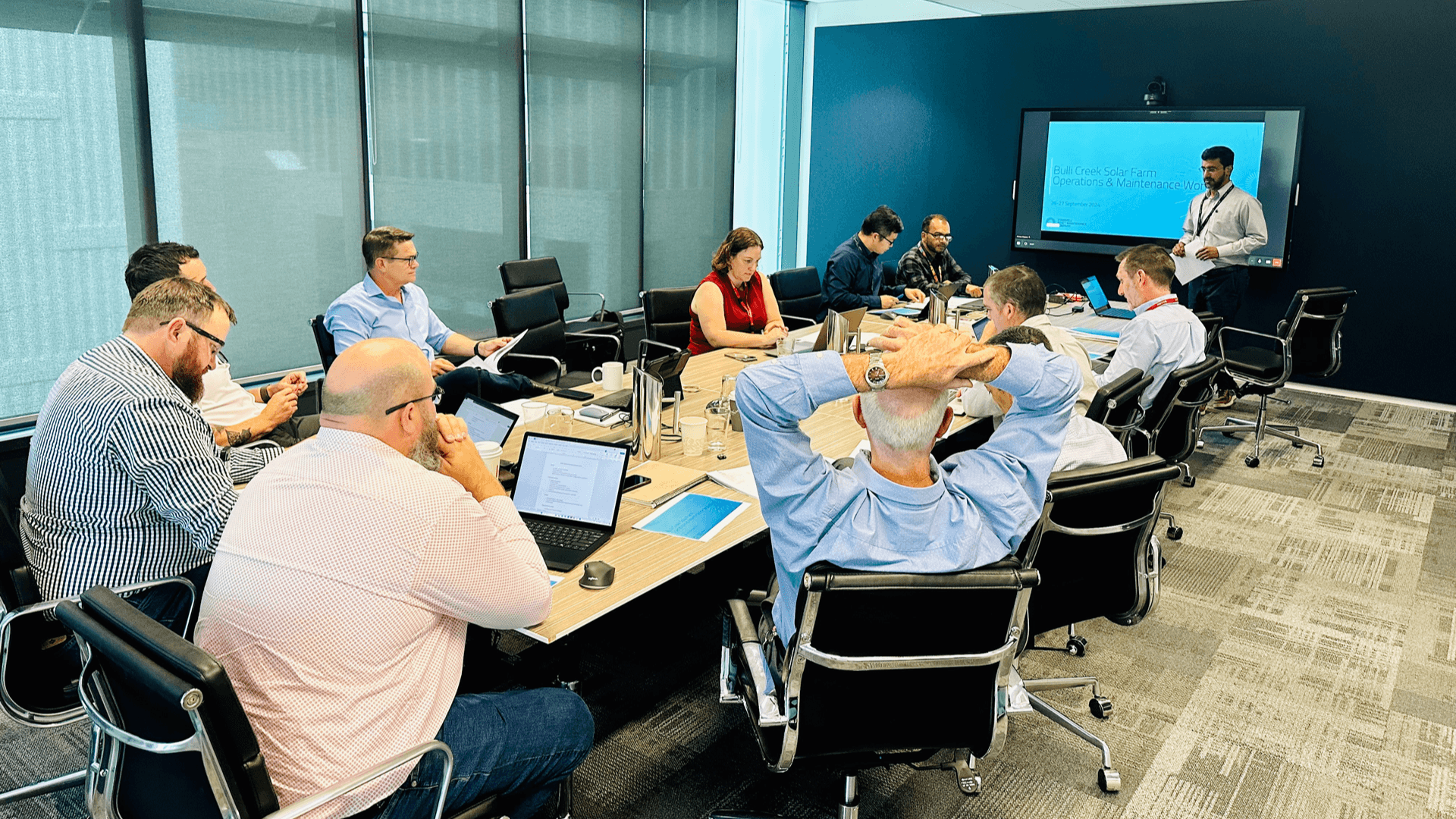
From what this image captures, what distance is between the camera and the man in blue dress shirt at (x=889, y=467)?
6.61 ft

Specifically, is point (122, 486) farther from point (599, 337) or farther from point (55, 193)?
point (599, 337)

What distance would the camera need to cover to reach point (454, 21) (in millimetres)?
6723

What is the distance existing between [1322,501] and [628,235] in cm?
518

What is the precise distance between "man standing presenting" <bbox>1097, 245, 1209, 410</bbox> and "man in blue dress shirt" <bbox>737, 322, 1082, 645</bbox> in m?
2.61

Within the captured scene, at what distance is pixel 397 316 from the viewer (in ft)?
16.3

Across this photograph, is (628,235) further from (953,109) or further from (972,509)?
(972,509)

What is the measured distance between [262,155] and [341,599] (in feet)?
15.7

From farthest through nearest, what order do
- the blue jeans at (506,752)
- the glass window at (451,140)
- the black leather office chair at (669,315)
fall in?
the glass window at (451,140)
the black leather office chair at (669,315)
the blue jeans at (506,752)

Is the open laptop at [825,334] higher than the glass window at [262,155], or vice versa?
the glass window at [262,155]

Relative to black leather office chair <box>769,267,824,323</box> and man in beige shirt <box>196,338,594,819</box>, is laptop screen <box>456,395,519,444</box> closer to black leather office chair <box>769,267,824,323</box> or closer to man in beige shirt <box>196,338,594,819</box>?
man in beige shirt <box>196,338,594,819</box>

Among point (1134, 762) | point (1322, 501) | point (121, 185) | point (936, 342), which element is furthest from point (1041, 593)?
point (121, 185)

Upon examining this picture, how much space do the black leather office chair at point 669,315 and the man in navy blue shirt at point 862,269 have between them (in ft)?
4.05

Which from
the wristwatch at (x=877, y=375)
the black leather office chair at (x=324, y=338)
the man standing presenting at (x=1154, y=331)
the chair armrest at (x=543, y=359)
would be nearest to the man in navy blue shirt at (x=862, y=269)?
the chair armrest at (x=543, y=359)

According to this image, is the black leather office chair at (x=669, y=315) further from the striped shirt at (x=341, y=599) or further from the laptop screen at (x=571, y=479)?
the striped shirt at (x=341, y=599)
